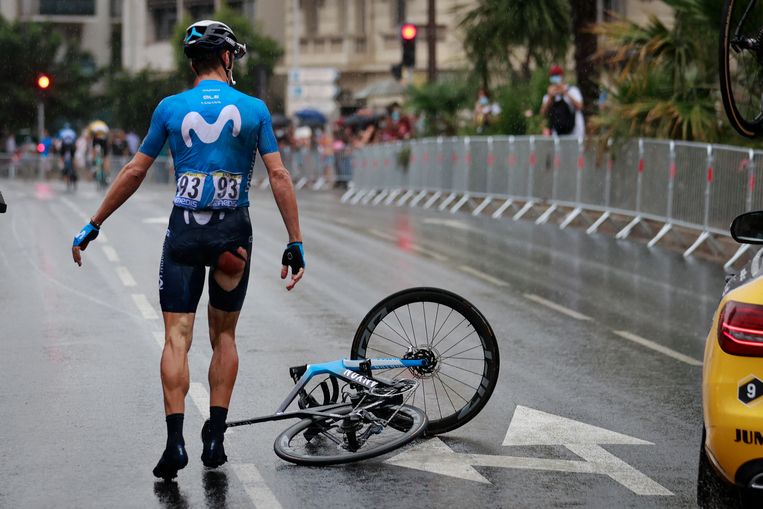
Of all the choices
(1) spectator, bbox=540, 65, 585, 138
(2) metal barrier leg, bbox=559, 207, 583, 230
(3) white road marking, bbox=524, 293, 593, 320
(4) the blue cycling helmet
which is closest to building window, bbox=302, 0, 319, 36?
(1) spectator, bbox=540, 65, 585, 138

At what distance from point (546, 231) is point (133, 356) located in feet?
42.8

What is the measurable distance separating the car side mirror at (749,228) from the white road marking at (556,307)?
7024mm

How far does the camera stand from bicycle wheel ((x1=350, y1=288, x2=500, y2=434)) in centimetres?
773

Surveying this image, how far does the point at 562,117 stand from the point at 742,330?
772 inches

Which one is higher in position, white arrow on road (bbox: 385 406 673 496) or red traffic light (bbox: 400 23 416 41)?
red traffic light (bbox: 400 23 416 41)

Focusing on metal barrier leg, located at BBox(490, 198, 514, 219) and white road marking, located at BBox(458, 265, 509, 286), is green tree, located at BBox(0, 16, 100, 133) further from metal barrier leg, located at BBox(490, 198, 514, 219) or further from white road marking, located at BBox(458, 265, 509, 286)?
white road marking, located at BBox(458, 265, 509, 286)

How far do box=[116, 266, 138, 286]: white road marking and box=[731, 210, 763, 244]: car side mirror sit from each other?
9.62 metres

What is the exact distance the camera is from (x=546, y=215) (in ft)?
81.9

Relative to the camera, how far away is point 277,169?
7.16 m

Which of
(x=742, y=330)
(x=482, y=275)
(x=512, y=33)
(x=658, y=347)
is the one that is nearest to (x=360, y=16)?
(x=512, y=33)

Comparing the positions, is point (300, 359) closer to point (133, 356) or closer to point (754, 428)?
point (133, 356)

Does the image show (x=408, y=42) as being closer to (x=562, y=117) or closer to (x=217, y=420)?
(x=562, y=117)

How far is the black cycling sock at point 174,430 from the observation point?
267 inches

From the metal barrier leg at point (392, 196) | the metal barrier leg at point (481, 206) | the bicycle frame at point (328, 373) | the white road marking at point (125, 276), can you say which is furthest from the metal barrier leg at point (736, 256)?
the metal barrier leg at point (392, 196)
